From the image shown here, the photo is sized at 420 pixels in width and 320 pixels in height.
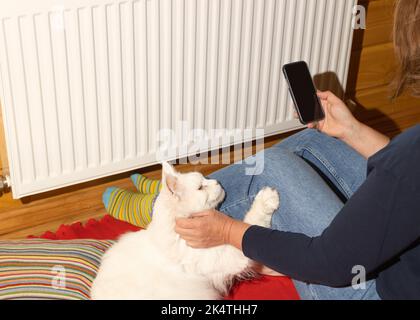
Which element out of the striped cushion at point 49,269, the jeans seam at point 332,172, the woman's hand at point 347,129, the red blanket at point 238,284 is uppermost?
the woman's hand at point 347,129

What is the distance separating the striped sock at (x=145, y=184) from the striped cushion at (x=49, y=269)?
0.38 meters

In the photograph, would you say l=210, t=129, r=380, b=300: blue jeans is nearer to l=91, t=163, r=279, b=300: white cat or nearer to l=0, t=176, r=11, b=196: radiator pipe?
l=91, t=163, r=279, b=300: white cat

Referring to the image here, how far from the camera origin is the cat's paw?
4.56 feet

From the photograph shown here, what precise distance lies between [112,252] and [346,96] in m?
1.37

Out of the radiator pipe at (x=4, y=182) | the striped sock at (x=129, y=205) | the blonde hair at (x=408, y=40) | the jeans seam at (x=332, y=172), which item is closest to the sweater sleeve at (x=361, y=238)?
the blonde hair at (x=408, y=40)

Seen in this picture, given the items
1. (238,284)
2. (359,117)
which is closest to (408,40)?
(238,284)

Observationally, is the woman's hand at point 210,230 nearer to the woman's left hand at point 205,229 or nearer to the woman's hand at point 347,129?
the woman's left hand at point 205,229

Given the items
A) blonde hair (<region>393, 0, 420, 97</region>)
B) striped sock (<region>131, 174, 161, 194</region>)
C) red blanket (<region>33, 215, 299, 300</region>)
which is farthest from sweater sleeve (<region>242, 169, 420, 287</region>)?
striped sock (<region>131, 174, 161, 194</region>)

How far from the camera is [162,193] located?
1.35 meters

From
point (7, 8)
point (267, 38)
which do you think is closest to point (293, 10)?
point (267, 38)

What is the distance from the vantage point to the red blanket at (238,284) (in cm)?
165

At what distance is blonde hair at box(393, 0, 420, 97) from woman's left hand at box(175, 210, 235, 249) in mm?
448

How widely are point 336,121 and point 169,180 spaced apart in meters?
0.46
